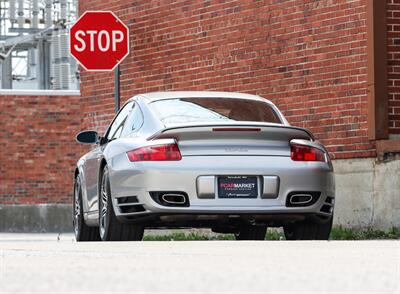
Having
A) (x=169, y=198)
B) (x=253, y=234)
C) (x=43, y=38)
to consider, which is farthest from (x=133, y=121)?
(x=43, y=38)

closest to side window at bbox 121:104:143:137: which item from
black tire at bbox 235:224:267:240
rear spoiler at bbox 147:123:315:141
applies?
rear spoiler at bbox 147:123:315:141

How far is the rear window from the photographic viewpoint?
13.0 metres

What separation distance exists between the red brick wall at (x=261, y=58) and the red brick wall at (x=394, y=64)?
0.98 ft

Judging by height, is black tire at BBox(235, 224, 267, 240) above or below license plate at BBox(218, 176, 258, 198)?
below

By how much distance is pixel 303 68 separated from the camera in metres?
17.6

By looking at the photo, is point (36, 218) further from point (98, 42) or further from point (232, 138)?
point (232, 138)

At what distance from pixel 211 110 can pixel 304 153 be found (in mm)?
1119

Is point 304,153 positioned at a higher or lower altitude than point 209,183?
higher

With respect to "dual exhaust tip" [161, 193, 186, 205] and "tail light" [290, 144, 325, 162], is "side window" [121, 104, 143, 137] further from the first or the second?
"tail light" [290, 144, 325, 162]

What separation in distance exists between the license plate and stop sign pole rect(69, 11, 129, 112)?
651cm
